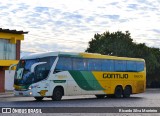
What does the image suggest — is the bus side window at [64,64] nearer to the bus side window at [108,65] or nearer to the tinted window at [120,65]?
the bus side window at [108,65]

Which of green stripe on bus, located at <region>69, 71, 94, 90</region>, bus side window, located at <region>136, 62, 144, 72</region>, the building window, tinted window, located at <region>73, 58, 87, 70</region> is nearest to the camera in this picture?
green stripe on bus, located at <region>69, 71, 94, 90</region>

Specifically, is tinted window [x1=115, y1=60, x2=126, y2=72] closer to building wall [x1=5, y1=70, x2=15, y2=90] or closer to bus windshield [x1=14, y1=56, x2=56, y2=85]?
bus windshield [x1=14, y1=56, x2=56, y2=85]

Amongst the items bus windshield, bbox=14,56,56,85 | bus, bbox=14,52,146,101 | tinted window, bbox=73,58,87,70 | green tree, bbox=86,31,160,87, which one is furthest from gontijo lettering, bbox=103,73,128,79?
green tree, bbox=86,31,160,87

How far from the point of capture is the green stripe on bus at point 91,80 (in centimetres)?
2970

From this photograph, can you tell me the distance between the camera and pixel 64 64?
28.0m

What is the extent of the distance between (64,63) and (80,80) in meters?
2.15

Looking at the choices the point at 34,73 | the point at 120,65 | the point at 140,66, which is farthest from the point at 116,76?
the point at 34,73

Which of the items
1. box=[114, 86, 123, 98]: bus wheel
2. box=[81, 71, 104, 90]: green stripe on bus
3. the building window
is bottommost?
box=[114, 86, 123, 98]: bus wheel

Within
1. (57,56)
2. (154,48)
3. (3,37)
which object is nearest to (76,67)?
(57,56)

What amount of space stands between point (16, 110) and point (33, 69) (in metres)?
8.44

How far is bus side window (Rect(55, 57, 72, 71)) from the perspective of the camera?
90.3 feet

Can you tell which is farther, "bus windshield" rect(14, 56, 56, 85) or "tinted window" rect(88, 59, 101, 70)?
"tinted window" rect(88, 59, 101, 70)

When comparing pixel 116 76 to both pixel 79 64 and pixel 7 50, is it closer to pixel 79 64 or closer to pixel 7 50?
pixel 79 64

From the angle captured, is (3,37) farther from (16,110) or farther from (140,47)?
(140,47)
